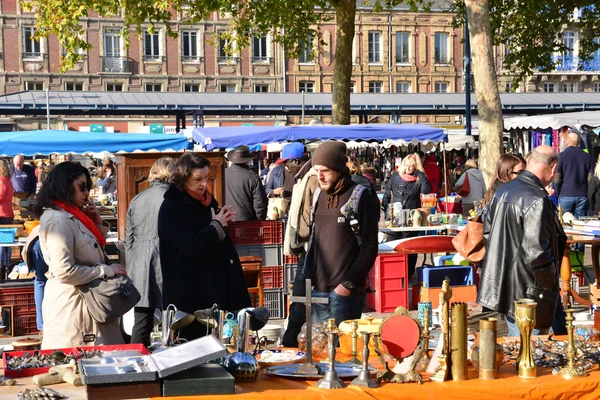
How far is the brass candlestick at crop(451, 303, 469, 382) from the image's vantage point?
12.2 ft

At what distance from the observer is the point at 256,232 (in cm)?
918

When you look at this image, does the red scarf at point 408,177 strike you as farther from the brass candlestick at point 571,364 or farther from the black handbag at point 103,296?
the brass candlestick at point 571,364

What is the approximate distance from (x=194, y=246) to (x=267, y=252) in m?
4.33

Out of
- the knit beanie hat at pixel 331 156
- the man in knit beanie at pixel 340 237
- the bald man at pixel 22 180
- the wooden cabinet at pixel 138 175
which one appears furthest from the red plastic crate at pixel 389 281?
the bald man at pixel 22 180

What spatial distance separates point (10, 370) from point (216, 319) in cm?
91

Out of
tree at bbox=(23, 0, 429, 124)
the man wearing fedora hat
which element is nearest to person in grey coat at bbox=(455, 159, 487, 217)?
tree at bbox=(23, 0, 429, 124)

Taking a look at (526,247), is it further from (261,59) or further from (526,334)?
(261,59)

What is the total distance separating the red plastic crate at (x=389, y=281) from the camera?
9375 mm

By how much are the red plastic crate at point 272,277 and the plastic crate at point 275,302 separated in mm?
54

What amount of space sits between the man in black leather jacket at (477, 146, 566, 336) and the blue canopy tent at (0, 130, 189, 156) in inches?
407

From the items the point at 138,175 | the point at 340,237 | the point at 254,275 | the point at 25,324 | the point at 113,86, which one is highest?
the point at 113,86

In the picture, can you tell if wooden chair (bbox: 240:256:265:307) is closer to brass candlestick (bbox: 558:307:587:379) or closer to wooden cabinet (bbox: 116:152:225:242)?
wooden cabinet (bbox: 116:152:225:242)

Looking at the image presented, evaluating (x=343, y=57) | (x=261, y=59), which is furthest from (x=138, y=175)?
(x=261, y=59)

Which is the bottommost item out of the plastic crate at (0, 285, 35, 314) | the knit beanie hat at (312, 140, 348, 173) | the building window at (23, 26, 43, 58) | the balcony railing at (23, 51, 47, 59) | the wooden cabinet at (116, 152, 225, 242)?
the plastic crate at (0, 285, 35, 314)
